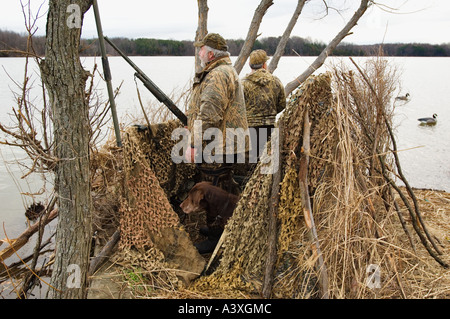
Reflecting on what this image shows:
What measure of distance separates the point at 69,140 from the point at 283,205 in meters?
1.82

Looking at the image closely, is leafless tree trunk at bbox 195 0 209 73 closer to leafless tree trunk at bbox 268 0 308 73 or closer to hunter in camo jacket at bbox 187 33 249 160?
leafless tree trunk at bbox 268 0 308 73

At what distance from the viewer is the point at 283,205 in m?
3.29

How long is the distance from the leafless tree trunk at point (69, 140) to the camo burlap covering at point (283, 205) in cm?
109

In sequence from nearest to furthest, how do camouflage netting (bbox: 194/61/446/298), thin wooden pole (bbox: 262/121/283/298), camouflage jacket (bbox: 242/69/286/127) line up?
camouflage netting (bbox: 194/61/446/298) → thin wooden pole (bbox: 262/121/283/298) → camouflage jacket (bbox: 242/69/286/127)

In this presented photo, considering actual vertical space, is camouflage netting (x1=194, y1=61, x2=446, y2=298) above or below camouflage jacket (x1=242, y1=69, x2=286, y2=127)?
below

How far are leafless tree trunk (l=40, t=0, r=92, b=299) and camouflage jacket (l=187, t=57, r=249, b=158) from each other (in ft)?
3.58

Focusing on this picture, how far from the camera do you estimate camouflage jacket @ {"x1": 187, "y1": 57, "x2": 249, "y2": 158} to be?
366 cm

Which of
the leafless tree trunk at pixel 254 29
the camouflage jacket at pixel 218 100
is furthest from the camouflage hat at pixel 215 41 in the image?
the leafless tree trunk at pixel 254 29

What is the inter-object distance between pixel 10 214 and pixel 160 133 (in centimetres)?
593

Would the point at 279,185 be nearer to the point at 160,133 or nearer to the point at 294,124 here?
the point at 294,124

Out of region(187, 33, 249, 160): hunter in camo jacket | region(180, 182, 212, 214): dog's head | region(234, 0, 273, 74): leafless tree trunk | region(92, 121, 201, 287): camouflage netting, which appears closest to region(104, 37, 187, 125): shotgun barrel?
region(187, 33, 249, 160): hunter in camo jacket

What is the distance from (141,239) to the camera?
3631 mm

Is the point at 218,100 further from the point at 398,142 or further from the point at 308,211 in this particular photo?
the point at 398,142

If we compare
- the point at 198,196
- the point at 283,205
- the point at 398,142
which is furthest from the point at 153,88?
the point at 398,142
